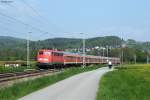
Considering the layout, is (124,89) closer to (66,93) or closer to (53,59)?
(66,93)

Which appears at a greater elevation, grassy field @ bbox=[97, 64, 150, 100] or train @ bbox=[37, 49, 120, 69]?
train @ bbox=[37, 49, 120, 69]

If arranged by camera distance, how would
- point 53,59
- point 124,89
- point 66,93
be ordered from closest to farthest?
1. point 66,93
2. point 124,89
3. point 53,59

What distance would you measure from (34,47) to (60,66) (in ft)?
173

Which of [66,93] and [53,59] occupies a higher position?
[53,59]

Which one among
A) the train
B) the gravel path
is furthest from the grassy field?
the train

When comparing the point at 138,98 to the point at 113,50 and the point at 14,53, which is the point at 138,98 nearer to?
the point at 14,53

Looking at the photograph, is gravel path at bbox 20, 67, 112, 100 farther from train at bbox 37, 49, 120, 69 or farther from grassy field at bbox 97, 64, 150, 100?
train at bbox 37, 49, 120, 69

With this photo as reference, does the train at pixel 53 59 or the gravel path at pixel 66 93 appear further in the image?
the train at pixel 53 59

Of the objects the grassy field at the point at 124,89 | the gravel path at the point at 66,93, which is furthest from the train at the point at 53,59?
the gravel path at the point at 66,93

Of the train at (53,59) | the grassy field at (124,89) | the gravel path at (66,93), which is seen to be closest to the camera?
the grassy field at (124,89)

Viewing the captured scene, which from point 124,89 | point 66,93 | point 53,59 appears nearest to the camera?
point 66,93

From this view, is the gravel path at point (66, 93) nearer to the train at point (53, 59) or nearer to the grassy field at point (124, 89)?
the grassy field at point (124, 89)

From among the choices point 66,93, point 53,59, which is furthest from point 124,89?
point 53,59

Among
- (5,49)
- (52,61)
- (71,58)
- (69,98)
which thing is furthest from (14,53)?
(69,98)
